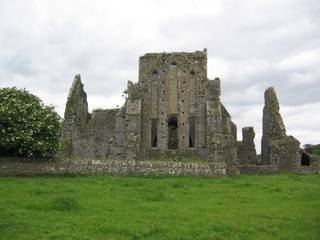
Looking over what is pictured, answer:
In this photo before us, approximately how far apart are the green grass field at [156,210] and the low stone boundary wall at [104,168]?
131 inches

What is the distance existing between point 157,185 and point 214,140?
15.7m

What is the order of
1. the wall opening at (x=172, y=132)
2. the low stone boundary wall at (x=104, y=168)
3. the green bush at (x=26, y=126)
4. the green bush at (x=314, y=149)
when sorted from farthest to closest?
the green bush at (x=314, y=149) → the wall opening at (x=172, y=132) → the low stone boundary wall at (x=104, y=168) → the green bush at (x=26, y=126)

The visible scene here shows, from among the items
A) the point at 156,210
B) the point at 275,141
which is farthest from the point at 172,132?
the point at 156,210

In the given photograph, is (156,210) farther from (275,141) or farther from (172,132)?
(172,132)

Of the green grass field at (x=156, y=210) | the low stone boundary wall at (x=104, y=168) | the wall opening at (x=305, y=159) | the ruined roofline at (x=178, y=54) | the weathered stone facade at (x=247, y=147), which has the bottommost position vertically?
the green grass field at (x=156, y=210)

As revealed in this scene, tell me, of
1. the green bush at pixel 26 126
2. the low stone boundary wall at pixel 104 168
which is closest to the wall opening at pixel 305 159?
the low stone boundary wall at pixel 104 168

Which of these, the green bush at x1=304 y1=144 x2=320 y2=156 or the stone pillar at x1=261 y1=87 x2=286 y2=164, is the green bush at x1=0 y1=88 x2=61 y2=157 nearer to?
the stone pillar at x1=261 y1=87 x2=286 y2=164

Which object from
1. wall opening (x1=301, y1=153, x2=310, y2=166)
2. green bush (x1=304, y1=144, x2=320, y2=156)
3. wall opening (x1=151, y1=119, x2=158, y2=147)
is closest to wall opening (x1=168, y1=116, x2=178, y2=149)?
wall opening (x1=151, y1=119, x2=158, y2=147)

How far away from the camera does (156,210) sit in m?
22.8

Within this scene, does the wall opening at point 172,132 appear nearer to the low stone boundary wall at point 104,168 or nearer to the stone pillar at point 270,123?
the stone pillar at point 270,123

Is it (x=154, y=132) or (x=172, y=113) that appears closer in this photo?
(x=172, y=113)

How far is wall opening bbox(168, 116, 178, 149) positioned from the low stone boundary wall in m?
14.1

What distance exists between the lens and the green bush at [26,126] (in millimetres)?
36594

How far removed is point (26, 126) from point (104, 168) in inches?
231
